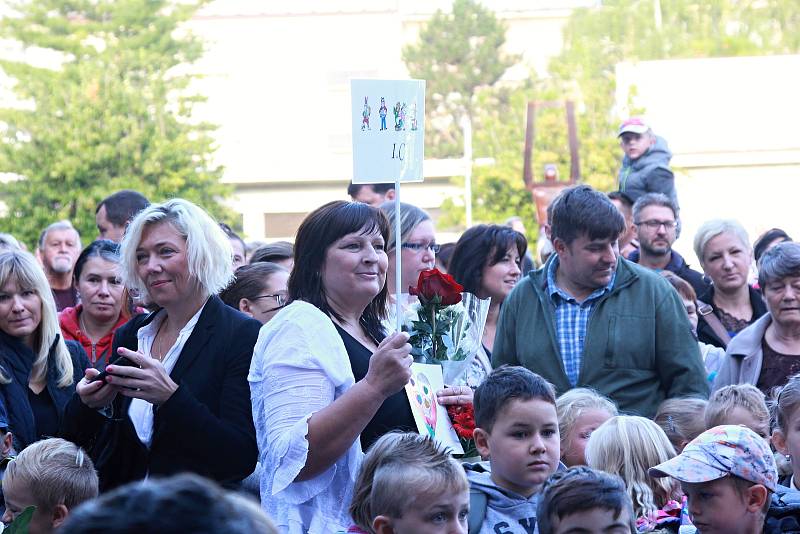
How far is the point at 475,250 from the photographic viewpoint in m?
7.20

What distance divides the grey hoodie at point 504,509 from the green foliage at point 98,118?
25.4 metres

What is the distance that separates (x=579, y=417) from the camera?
5.60 m

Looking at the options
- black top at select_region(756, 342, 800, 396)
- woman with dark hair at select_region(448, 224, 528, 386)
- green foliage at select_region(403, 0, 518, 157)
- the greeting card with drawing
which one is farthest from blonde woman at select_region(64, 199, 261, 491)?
green foliage at select_region(403, 0, 518, 157)

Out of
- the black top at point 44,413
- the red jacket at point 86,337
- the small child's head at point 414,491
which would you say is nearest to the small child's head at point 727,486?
the small child's head at point 414,491

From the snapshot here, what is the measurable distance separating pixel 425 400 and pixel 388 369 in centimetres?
65

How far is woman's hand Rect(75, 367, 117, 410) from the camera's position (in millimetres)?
4719

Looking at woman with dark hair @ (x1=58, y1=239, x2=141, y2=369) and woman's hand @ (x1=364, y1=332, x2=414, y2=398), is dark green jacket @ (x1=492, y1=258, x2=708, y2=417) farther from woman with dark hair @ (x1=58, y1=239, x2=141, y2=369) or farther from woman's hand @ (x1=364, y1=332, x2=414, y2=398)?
woman with dark hair @ (x1=58, y1=239, x2=141, y2=369)

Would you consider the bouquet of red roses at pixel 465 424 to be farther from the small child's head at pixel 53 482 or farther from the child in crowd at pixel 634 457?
the small child's head at pixel 53 482

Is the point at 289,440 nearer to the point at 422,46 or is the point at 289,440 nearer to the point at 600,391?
the point at 600,391

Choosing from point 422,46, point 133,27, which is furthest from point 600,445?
point 422,46

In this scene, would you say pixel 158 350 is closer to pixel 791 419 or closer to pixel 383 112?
pixel 383 112

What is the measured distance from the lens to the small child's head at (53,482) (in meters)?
4.96

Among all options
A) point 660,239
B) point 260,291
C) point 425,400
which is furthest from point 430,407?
point 660,239

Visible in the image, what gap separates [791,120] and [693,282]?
29.6m
